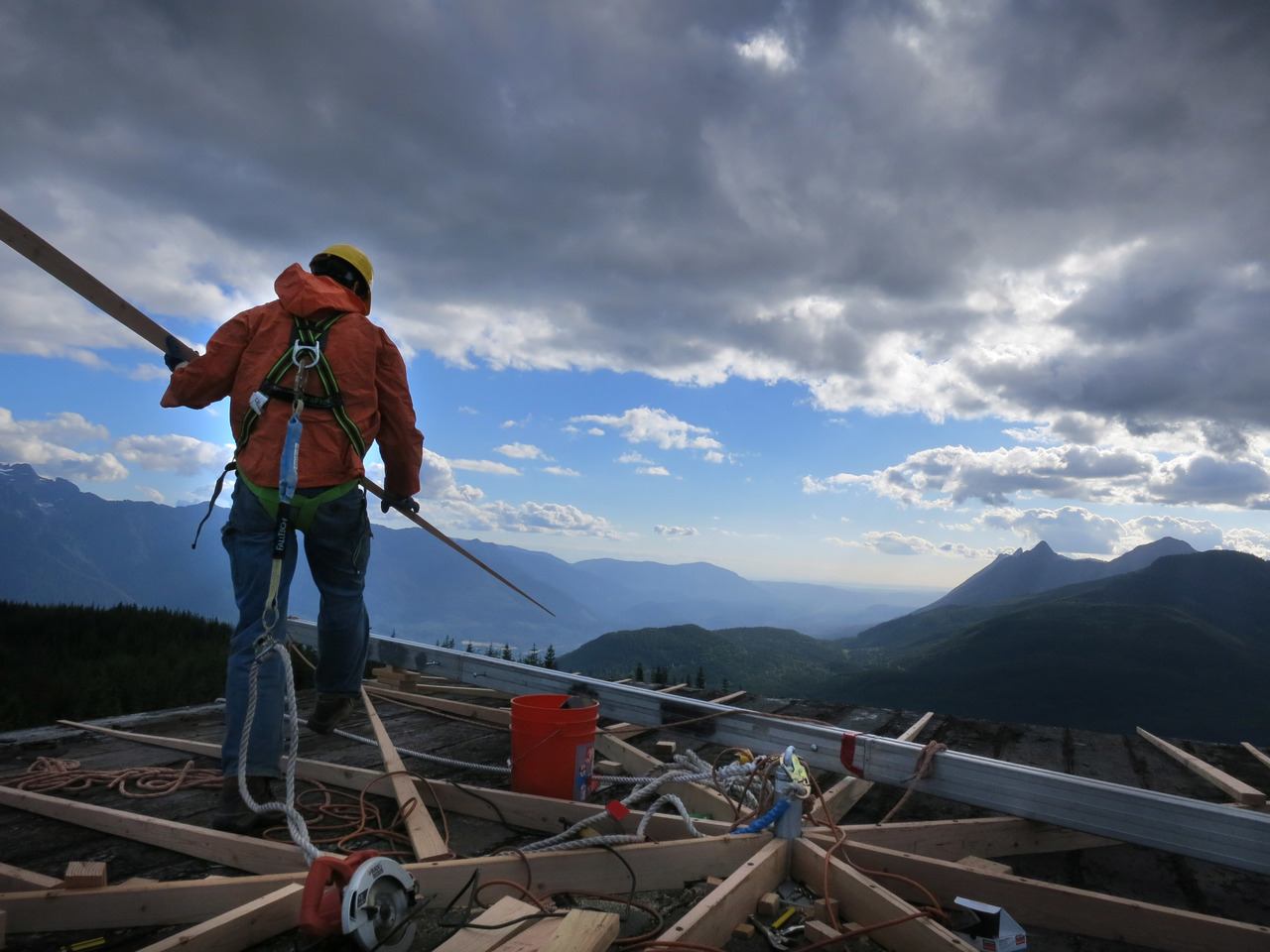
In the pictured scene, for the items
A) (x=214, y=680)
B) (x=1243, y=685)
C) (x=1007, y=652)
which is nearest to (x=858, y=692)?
(x=1007, y=652)

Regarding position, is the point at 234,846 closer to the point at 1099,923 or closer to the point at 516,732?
the point at 516,732

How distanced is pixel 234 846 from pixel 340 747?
1.95m

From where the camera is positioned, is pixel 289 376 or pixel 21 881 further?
pixel 289 376

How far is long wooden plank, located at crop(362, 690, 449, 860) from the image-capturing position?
8.38ft

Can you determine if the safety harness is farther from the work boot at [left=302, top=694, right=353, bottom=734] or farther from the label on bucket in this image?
the label on bucket

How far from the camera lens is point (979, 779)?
125 inches

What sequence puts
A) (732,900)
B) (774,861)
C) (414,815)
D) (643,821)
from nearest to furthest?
1. (732,900)
2. (774,861)
3. (643,821)
4. (414,815)

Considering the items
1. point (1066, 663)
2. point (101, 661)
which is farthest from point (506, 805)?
point (1066, 663)

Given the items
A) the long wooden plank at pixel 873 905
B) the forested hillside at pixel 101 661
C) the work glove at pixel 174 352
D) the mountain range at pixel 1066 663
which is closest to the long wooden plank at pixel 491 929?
the long wooden plank at pixel 873 905

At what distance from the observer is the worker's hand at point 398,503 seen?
4.28 m

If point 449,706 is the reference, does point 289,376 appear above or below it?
above

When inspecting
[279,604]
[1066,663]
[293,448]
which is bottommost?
[1066,663]

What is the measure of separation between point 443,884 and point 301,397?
2.17m

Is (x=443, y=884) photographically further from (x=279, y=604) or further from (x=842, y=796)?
(x=842, y=796)
